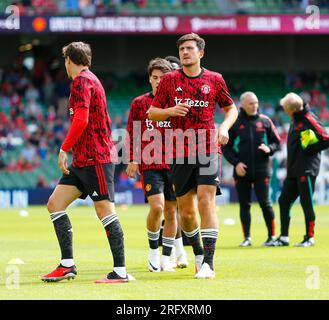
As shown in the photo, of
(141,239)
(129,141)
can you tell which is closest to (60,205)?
(129,141)

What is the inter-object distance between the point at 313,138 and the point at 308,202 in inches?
39.3

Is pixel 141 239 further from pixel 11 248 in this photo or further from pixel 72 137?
pixel 72 137

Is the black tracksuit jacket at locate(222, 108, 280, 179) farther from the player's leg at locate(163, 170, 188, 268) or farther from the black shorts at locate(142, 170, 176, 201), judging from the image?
the black shorts at locate(142, 170, 176, 201)

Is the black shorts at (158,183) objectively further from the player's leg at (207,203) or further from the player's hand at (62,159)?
the player's hand at (62,159)

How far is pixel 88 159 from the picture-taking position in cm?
1002

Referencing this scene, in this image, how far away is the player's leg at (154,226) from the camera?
1119cm

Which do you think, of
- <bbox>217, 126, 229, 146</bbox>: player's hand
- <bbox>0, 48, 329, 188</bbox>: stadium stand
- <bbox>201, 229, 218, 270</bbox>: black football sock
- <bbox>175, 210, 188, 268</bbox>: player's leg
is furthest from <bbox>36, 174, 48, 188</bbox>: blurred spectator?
<bbox>217, 126, 229, 146</bbox>: player's hand

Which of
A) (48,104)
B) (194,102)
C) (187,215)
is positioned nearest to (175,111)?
(194,102)

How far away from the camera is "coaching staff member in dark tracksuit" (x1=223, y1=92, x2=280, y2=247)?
1550cm

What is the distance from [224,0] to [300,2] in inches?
119

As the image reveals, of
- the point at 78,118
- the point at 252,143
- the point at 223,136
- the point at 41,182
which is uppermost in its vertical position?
the point at 78,118

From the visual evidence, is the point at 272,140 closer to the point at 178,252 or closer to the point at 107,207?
the point at 178,252

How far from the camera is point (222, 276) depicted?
1042cm
